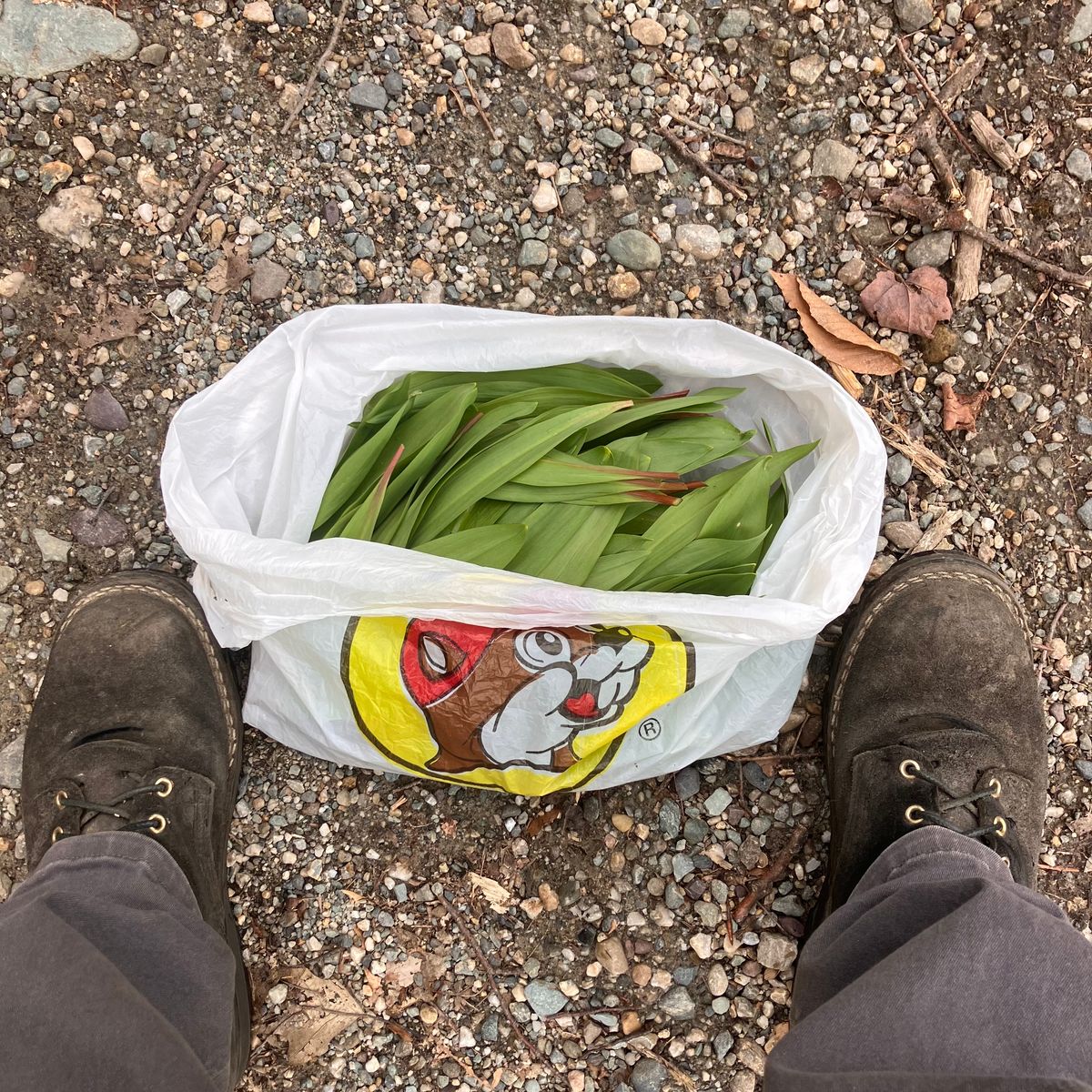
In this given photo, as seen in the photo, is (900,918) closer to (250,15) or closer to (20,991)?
(20,991)

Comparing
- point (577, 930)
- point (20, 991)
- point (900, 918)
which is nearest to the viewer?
point (20, 991)

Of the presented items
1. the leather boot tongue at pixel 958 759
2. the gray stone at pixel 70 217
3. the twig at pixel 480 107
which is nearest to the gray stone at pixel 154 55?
the gray stone at pixel 70 217

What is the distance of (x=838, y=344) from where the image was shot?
136cm

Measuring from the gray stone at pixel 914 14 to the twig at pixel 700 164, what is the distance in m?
0.39

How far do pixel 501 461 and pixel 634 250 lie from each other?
50 centimetres

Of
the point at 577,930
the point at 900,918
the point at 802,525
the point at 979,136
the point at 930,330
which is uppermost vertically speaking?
the point at 979,136

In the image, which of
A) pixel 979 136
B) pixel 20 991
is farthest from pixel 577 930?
pixel 979 136

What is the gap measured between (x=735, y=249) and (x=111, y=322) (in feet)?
3.36

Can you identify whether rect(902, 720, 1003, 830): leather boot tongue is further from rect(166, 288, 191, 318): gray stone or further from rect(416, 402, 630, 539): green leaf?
rect(166, 288, 191, 318): gray stone

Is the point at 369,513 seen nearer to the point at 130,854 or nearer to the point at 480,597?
the point at 480,597

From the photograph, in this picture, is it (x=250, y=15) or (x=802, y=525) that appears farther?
(x=250, y=15)

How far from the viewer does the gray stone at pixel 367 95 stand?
1341mm

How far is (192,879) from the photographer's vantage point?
118 cm

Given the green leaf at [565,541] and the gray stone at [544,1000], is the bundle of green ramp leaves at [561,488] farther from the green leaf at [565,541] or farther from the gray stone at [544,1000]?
the gray stone at [544,1000]
